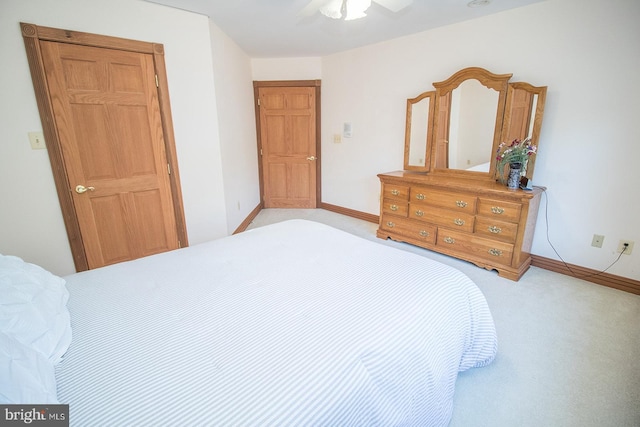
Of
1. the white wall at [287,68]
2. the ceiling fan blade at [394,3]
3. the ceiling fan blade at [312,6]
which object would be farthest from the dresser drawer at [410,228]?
the white wall at [287,68]

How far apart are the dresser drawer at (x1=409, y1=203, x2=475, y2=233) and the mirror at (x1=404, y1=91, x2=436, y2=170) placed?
1.93ft

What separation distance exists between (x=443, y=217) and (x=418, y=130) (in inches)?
44.7

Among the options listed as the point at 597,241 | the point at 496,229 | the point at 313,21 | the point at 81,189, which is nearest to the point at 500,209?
the point at 496,229

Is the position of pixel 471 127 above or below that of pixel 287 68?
below

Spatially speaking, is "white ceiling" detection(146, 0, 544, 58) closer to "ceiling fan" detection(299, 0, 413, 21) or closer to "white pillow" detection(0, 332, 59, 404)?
"ceiling fan" detection(299, 0, 413, 21)

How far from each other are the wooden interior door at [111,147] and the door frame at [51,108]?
34 millimetres

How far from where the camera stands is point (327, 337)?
99cm

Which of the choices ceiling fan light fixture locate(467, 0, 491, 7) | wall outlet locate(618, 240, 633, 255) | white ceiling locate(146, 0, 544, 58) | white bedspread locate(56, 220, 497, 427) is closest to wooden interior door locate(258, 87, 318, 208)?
white ceiling locate(146, 0, 544, 58)

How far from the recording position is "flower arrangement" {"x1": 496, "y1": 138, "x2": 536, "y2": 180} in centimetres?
255

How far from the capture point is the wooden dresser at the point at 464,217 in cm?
252

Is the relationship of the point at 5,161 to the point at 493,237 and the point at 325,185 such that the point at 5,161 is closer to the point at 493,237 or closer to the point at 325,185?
the point at 325,185

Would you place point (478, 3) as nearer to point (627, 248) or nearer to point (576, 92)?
point (576, 92)
